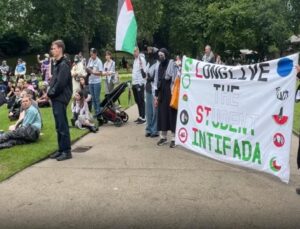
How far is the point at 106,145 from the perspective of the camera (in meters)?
10.5

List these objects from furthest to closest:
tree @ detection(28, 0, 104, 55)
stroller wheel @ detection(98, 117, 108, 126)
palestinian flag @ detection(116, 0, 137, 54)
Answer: tree @ detection(28, 0, 104, 55) < stroller wheel @ detection(98, 117, 108, 126) < palestinian flag @ detection(116, 0, 137, 54)

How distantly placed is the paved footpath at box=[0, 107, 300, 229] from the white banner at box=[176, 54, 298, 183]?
309 millimetres

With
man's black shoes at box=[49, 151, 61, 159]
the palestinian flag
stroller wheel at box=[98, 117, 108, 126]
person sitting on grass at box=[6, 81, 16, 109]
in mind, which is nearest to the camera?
man's black shoes at box=[49, 151, 61, 159]

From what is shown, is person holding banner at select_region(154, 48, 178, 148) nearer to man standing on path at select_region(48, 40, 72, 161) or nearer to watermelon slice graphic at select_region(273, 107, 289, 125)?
man standing on path at select_region(48, 40, 72, 161)

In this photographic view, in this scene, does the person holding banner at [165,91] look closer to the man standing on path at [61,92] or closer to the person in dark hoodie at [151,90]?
the person in dark hoodie at [151,90]

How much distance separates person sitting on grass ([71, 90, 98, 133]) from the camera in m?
12.6

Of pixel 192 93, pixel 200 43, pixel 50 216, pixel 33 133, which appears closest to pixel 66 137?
pixel 33 133

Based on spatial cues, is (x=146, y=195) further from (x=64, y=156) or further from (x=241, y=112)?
(x=64, y=156)

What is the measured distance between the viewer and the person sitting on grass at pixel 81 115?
494 inches

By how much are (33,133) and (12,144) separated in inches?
18.3

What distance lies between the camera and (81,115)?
12.8 meters

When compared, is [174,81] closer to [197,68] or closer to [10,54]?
[197,68]

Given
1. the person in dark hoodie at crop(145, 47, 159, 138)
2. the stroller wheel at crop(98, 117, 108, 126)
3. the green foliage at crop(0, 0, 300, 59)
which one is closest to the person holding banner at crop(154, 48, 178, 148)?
the person in dark hoodie at crop(145, 47, 159, 138)

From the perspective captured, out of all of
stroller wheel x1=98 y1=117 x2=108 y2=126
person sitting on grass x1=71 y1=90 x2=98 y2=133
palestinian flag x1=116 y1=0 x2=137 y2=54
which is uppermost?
palestinian flag x1=116 y1=0 x2=137 y2=54
